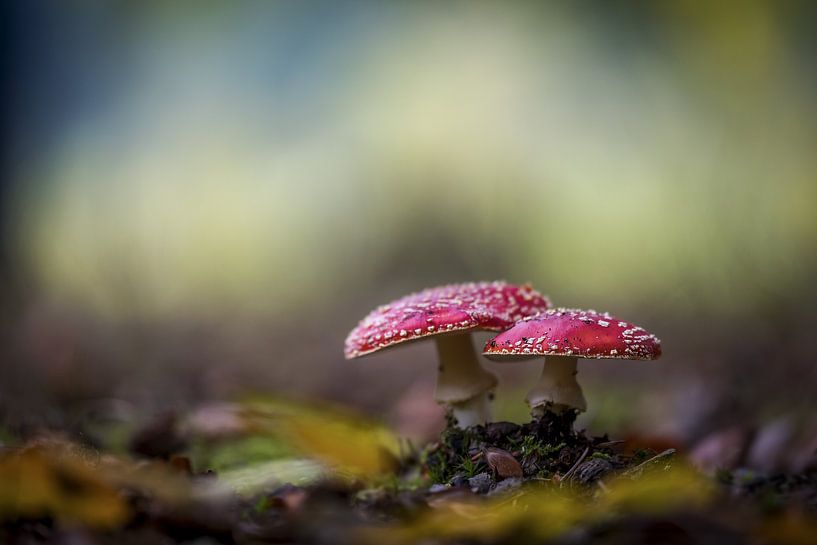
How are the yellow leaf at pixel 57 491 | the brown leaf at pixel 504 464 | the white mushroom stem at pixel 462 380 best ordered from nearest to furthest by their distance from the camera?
the yellow leaf at pixel 57 491 < the brown leaf at pixel 504 464 < the white mushroom stem at pixel 462 380

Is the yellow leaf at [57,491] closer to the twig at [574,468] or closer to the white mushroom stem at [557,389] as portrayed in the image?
the twig at [574,468]

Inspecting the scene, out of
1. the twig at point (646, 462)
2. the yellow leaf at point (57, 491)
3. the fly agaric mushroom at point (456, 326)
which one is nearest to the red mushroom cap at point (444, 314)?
the fly agaric mushroom at point (456, 326)

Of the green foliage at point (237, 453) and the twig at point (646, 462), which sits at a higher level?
the green foliage at point (237, 453)

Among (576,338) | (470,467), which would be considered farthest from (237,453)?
(576,338)

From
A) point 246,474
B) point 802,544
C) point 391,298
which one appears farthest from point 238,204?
point 802,544

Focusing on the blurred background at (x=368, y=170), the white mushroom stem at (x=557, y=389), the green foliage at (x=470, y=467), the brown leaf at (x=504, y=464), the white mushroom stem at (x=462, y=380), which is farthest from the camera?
the blurred background at (x=368, y=170)

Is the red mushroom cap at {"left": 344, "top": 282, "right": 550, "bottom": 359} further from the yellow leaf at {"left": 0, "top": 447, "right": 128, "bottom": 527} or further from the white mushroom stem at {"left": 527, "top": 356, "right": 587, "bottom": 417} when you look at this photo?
the yellow leaf at {"left": 0, "top": 447, "right": 128, "bottom": 527}

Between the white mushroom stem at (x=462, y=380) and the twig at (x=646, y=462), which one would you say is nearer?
the twig at (x=646, y=462)

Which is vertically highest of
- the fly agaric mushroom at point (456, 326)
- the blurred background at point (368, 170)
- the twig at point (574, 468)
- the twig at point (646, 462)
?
the blurred background at point (368, 170)
